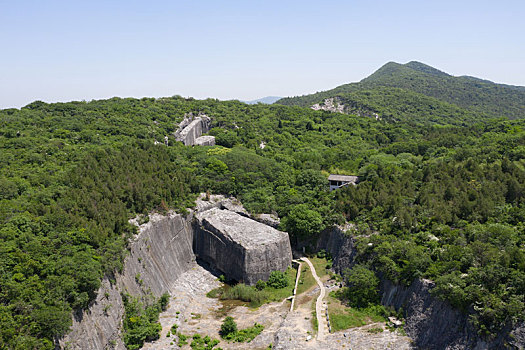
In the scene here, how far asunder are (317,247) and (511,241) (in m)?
23.7

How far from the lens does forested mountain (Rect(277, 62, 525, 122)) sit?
123 metres

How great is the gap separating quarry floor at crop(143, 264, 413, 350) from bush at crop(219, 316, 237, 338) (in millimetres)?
686

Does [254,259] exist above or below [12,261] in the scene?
below

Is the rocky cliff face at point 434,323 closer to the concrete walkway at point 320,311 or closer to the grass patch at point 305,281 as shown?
the concrete walkway at point 320,311

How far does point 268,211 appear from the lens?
2148 inches

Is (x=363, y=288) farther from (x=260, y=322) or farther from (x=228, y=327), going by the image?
(x=228, y=327)

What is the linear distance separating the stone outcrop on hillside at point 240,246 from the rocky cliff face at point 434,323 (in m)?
13.5

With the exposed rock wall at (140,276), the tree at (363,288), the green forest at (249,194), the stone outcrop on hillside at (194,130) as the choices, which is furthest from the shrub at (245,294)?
the stone outcrop on hillside at (194,130)

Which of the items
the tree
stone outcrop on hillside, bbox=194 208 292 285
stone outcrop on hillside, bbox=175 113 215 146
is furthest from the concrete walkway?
stone outcrop on hillside, bbox=175 113 215 146

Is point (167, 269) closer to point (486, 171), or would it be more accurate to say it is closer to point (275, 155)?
point (275, 155)

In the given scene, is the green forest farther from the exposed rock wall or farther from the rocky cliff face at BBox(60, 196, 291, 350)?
the rocky cliff face at BBox(60, 196, 291, 350)

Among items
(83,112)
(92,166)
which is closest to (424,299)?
(92,166)

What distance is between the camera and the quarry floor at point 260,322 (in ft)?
105

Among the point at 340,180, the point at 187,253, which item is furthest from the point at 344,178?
the point at 187,253
